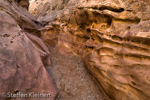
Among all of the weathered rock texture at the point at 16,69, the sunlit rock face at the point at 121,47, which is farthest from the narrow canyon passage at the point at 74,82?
the weathered rock texture at the point at 16,69

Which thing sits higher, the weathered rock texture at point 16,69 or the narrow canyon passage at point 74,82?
the weathered rock texture at point 16,69

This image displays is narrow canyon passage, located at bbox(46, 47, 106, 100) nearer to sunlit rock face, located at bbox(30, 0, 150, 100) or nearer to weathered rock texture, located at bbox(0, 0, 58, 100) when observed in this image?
sunlit rock face, located at bbox(30, 0, 150, 100)

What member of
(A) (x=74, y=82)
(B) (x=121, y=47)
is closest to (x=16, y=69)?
(A) (x=74, y=82)

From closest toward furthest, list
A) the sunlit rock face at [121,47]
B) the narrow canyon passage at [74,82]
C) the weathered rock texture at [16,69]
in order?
the weathered rock texture at [16,69], the sunlit rock face at [121,47], the narrow canyon passage at [74,82]

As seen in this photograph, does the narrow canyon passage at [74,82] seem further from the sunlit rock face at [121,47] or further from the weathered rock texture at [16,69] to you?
the weathered rock texture at [16,69]

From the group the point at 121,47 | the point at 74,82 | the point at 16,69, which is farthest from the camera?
the point at 74,82

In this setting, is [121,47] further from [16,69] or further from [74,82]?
[16,69]

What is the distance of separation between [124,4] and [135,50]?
2.78 metres

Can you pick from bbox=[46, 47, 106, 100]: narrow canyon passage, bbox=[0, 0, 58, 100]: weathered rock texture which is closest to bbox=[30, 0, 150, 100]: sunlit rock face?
bbox=[46, 47, 106, 100]: narrow canyon passage

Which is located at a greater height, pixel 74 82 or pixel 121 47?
pixel 121 47

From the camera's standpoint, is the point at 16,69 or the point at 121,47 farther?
the point at 121,47

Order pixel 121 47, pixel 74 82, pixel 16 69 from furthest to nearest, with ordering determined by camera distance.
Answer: pixel 74 82 → pixel 121 47 → pixel 16 69

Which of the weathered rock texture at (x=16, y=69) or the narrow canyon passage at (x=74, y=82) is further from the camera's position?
the narrow canyon passage at (x=74, y=82)

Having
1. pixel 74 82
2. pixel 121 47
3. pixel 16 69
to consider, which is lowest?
pixel 74 82
